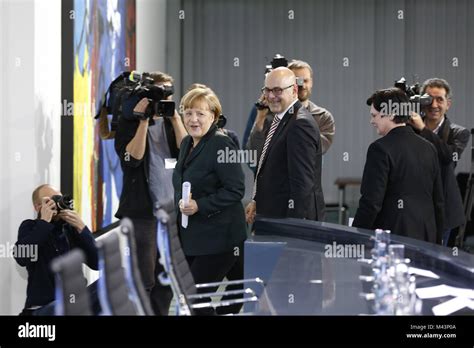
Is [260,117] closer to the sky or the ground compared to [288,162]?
closer to the sky

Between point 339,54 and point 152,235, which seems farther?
point 339,54

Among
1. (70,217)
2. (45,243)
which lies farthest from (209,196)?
(45,243)

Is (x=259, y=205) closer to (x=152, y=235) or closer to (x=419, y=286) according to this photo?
(x=152, y=235)

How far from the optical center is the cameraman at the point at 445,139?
177 inches

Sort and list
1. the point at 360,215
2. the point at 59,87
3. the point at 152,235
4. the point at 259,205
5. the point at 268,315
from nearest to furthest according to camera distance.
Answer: the point at 268,315 < the point at 360,215 < the point at 259,205 < the point at 152,235 < the point at 59,87

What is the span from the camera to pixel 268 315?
8.89 ft

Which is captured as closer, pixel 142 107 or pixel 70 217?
pixel 70 217

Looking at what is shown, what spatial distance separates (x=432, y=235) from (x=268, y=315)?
1.47 metres

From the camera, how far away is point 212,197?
12.6ft

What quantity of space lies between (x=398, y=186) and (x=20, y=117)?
1703 millimetres

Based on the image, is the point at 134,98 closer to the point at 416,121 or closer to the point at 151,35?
the point at 416,121

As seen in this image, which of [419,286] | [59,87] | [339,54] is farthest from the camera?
[339,54]
